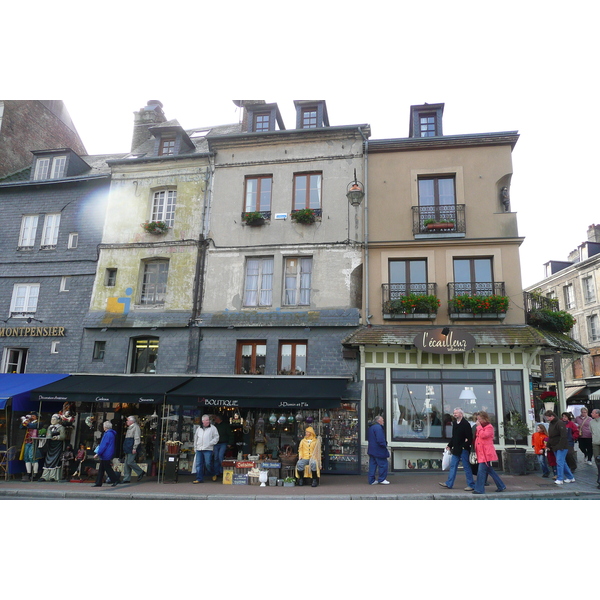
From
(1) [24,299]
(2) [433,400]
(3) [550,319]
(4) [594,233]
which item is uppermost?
(4) [594,233]

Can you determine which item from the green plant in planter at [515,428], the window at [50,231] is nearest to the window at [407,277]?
the green plant in planter at [515,428]

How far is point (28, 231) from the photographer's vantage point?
722 inches

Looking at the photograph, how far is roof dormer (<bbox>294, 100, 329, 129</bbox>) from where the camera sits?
1697 cm

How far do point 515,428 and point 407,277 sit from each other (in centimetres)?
543

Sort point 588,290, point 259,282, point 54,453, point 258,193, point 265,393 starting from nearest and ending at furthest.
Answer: point 265,393 → point 54,453 → point 259,282 → point 258,193 → point 588,290

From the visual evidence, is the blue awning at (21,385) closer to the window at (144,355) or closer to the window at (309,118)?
the window at (144,355)

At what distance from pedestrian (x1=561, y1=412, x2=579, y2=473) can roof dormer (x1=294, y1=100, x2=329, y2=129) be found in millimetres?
12360

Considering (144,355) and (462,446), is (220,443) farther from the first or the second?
(462,446)

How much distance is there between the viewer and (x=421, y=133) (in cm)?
1662

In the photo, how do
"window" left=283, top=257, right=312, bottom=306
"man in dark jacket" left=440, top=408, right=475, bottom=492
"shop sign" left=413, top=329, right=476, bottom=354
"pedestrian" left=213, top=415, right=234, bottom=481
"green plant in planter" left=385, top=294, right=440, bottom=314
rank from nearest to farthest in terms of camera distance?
"man in dark jacket" left=440, top=408, right=475, bottom=492
"pedestrian" left=213, top=415, right=234, bottom=481
"shop sign" left=413, top=329, right=476, bottom=354
"green plant in planter" left=385, top=294, right=440, bottom=314
"window" left=283, top=257, right=312, bottom=306

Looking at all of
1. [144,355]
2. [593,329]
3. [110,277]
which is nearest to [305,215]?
[144,355]

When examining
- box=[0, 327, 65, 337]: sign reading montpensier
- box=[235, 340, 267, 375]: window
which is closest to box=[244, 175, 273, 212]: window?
box=[235, 340, 267, 375]: window

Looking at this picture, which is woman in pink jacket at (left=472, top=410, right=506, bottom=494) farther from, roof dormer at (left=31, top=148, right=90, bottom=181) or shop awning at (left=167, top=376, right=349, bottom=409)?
roof dormer at (left=31, top=148, right=90, bottom=181)

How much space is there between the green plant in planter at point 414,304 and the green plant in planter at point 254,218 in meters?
5.26
